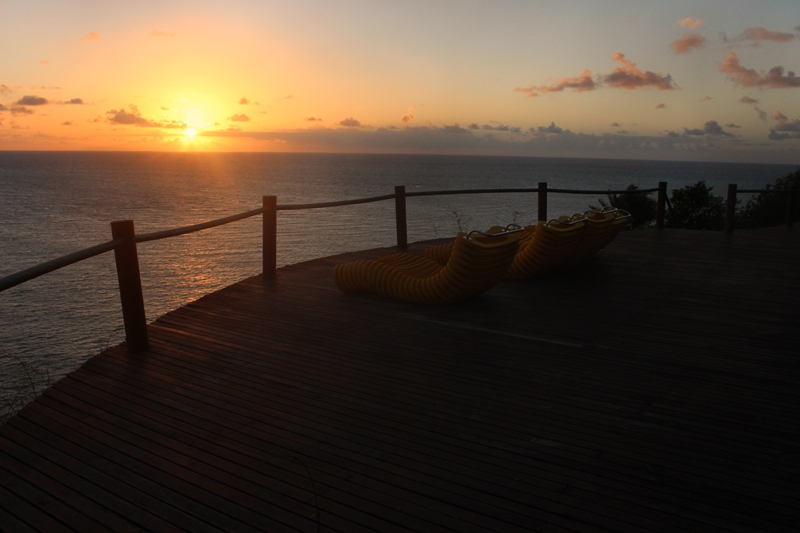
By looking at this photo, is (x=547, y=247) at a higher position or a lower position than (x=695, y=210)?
higher

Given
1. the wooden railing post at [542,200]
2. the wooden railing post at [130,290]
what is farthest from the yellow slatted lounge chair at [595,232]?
the wooden railing post at [130,290]

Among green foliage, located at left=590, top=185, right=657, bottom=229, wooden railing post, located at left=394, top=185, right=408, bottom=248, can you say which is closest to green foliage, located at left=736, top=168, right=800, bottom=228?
green foliage, located at left=590, top=185, right=657, bottom=229

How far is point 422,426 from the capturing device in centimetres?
325

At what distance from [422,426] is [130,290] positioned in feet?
8.10

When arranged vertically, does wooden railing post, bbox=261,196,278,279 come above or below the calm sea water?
Answer: above

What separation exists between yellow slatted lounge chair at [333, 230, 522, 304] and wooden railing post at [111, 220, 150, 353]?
7.14 feet

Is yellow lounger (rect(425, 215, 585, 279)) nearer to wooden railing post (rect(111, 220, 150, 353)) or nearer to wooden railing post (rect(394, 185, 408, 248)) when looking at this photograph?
wooden railing post (rect(394, 185, 408, 248))

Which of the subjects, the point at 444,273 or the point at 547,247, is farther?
the point at 547,247

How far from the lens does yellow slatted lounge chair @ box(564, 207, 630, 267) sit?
24.3 ft

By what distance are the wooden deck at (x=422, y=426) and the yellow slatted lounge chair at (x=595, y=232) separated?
5.89 ft

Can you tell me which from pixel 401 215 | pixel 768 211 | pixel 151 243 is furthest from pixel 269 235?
pixel 151 243

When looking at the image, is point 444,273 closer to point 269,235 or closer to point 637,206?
point 269,235

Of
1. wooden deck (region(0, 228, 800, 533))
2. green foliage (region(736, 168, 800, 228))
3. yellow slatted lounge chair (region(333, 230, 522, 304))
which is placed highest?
yellow slatted lounge chair (region(333, 230, 522, 304))

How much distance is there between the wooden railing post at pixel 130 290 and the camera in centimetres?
441
